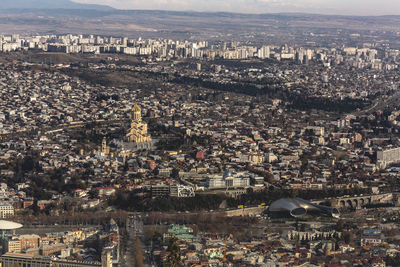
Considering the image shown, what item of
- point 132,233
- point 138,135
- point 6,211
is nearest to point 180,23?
point 138,135

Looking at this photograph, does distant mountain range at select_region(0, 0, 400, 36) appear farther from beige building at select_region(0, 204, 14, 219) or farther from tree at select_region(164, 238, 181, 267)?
tree at select_region(164, 238, 181, 267)

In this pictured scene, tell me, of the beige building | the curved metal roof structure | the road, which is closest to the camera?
the road

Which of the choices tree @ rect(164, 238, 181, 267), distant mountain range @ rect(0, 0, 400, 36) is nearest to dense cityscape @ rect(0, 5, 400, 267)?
tree @ rect(164, 238, 181, 267)

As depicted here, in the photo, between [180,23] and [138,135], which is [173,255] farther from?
[180,23]

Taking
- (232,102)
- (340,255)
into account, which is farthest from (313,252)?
(232,102)

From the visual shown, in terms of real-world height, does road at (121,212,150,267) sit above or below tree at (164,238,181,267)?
below

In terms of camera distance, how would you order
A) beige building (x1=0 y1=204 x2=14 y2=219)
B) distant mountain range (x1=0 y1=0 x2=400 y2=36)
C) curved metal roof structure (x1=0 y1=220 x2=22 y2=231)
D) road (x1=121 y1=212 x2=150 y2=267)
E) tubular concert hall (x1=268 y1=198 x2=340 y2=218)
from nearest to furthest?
road (x1=121 y1=212 x2=150 y2=267), curved metal roof structure (x1=0 y1=220 x2=22 y2=231), beige building (x1=0 y1=204 x2=14 y2=219), tubular concert hall (x1=268 y1=198 x2=340 y2=218), distant mountain range (x1=0 y1=0 x2=400 y2=36)

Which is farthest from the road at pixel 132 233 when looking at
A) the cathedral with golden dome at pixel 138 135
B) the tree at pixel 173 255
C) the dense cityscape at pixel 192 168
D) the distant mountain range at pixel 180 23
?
the distant mountain range at pixel 180 23
